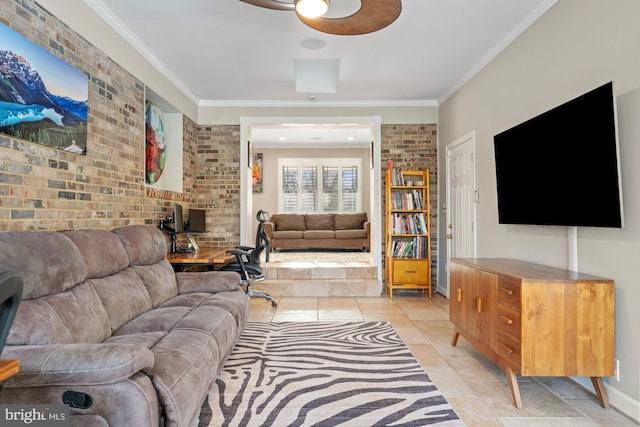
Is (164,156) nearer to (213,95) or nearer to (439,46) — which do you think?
(213,95)

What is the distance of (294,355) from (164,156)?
304cm

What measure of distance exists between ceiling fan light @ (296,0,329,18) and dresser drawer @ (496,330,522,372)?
2.19m

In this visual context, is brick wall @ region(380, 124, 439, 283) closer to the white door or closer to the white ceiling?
the white door

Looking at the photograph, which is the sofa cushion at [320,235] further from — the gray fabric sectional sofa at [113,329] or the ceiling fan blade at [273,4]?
the ceiling fan blade at [273,4]

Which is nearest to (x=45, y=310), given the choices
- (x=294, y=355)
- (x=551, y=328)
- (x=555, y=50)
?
(x=294, y=355)

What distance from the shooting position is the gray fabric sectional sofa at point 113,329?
4.52 ft

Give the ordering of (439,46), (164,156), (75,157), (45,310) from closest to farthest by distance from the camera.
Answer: (45,310)
(75,157)
(439,46)
(164,156)

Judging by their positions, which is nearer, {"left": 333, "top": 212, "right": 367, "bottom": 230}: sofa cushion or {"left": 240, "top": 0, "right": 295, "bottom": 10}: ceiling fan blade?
{"left": 240, "top": 0, "right": 295, "bottom": 10}: ceiling fan blade

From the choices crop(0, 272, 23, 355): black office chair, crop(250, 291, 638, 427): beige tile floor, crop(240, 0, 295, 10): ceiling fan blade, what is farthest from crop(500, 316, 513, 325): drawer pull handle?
crop(0, 272, 23, 355): black office chair

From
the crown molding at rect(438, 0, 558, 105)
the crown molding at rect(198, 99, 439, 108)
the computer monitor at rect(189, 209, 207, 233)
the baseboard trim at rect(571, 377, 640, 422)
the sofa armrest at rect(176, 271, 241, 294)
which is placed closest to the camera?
the baseboard trim at rect(571, 377, 640, 422)

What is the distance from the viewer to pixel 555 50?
277 centimetres

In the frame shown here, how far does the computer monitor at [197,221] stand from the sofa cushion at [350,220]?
13.6 feet

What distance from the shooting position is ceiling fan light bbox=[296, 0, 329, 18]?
2.12 metres

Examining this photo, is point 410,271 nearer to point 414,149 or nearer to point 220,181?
point 414,149
